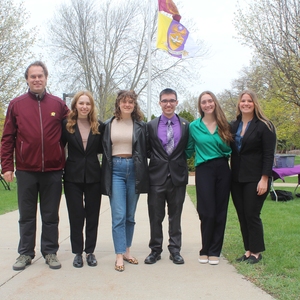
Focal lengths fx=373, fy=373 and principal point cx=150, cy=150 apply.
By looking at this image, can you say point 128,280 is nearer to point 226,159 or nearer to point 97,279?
point 97,279

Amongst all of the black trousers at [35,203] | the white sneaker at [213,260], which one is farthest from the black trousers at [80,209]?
the white sneaker at [213,260]

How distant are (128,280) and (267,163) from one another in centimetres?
195

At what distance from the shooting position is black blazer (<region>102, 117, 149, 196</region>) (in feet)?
13.6

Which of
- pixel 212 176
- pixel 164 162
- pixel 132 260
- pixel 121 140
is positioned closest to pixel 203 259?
pixel 132 260

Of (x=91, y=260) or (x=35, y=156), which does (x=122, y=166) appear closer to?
(x=35, y=156)

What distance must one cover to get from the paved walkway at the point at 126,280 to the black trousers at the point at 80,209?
0.29 meters

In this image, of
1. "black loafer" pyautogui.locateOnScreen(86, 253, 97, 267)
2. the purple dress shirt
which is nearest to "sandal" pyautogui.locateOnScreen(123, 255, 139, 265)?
"black loafer" pyautogui.locateOnScreen(86, 253, 97, 267)

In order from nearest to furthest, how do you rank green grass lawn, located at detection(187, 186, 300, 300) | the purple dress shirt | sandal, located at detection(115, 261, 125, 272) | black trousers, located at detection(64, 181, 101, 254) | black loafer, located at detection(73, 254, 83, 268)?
green grass lawn, located at detection(187, 186, 300, 300) < sandal, located at detection(115, 261, 125, 272) < black loafer, located at detection(73, 254, 83, 268) < black trousers, located at detection(64, 181, 101, 254) < the purple dress shirt

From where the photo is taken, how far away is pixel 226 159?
4371 millimetres

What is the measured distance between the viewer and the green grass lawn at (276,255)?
11.2ft

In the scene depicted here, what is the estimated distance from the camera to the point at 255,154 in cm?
A: 423

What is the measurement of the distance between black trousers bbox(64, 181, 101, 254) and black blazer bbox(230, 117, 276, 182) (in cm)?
164

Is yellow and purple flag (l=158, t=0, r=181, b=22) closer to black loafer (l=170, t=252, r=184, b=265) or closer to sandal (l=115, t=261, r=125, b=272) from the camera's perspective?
black loafer (l=170, t=252, r=184, b=265)

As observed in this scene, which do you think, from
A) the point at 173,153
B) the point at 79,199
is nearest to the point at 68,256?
the point at 79,199
